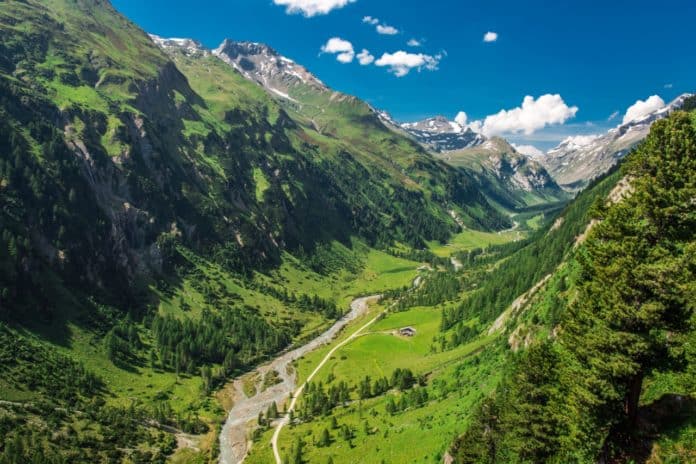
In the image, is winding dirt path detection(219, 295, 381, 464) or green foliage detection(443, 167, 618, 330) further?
green foliage detection(443, 167, 618, 330)

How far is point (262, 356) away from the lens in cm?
19275

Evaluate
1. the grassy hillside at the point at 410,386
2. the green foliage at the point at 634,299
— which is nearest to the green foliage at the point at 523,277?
the grassy hillside at the point at 410,386

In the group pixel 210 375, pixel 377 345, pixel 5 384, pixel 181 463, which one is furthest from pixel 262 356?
pixel 5 384

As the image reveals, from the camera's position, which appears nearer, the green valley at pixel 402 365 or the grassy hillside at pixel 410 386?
the green valley at pixel 402 365

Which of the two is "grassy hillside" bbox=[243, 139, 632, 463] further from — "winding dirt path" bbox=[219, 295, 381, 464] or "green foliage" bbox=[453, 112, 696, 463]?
"green foliage" bbox=[453, 112, 696, 463]

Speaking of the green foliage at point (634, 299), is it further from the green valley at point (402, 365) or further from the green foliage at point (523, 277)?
the green foliage at point (523, 277)

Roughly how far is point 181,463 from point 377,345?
91.0 meters

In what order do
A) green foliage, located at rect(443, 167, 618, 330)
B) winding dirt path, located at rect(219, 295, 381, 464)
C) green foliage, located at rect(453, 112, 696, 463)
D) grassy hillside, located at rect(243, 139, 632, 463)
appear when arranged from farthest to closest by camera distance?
green foliage, located at rect(443, 167, 618, 330)
winding dirt path, located at rect(219, 295, 381, 464)
grassy hillside, located at rect(243, 139, 632, 463)
green foliage, located at rect(453, 112, 696, 463)

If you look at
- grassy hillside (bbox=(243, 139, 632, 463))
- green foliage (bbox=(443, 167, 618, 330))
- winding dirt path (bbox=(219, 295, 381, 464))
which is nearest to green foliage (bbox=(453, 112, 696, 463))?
grassy hillside (bbox=(243, 139, 632, 463))

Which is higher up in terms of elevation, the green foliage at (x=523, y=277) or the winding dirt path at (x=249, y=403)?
the green foliage at (x=523, y=277)

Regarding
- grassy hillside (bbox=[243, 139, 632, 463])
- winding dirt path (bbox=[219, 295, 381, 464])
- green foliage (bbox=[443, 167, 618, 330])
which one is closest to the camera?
grassy hillside (bbox=[243, 139, 632, 463])

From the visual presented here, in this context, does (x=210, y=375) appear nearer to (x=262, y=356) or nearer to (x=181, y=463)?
(x=262, y=356)

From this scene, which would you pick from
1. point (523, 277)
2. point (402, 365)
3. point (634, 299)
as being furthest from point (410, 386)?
point (634, 299)

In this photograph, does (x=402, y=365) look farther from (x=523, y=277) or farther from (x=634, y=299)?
(x=634, y=299)
